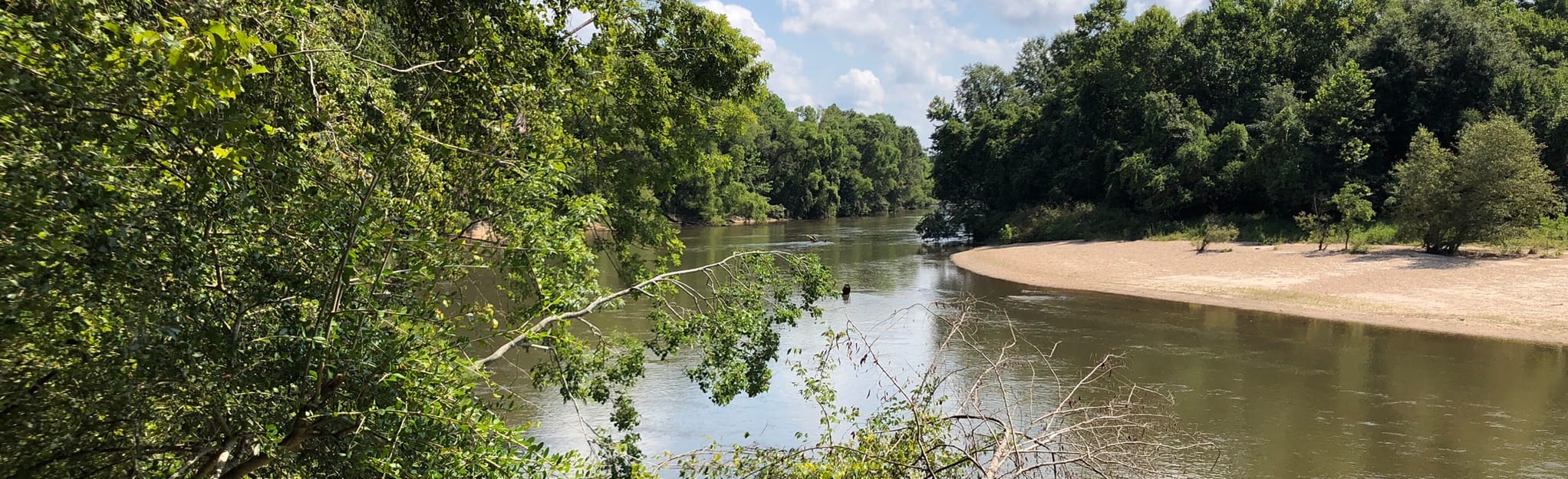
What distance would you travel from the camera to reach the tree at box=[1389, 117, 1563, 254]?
24094 mm

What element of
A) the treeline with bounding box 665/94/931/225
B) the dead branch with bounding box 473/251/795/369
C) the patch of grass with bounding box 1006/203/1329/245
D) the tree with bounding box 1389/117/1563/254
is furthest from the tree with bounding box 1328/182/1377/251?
the treeline with bounding box 665/94/931/225

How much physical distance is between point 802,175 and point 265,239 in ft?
236

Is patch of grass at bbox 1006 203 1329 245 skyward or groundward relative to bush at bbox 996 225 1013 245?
skyward

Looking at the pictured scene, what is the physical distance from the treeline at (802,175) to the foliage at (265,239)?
153 ft

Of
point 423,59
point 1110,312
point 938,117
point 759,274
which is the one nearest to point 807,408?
point 759,274

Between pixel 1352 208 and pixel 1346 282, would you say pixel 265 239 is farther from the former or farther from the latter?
pixel 1352 208

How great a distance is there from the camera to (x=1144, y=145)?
39.8 metres

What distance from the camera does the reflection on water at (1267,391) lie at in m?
10.8

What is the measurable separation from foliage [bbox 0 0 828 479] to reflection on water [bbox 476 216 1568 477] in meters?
2.92

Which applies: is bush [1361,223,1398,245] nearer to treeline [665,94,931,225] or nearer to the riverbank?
the riverbank

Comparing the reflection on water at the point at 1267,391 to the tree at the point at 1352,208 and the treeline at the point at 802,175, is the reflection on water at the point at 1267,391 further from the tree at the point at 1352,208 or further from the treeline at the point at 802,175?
the treeline at the point at 802,175

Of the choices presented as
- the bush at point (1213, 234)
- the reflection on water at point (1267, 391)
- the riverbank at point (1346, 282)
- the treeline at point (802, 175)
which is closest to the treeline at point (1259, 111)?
the bush at point (1213, 234)

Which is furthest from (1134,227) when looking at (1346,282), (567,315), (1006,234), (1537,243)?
(567,315)

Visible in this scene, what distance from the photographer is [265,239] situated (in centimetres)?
384
